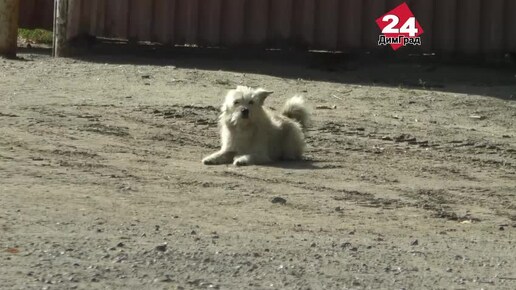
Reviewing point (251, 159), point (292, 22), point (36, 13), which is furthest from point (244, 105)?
point (36, 13)

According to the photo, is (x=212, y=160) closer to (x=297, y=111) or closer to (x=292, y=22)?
(x=297, y=111)

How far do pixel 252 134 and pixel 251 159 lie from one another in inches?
16.2

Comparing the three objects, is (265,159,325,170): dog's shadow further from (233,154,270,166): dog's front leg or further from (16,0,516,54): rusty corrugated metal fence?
(16,0,516,54): rusty corrugated metal fence

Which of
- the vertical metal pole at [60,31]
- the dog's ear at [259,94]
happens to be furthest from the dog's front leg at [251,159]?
the vertical metal pole at [60,31]

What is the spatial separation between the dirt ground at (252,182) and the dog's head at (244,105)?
62 cm

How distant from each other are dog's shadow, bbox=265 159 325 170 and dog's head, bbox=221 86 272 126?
22.0 inches

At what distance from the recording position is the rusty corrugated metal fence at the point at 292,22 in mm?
19781

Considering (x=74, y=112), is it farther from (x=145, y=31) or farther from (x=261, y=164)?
(x=145, y=31)

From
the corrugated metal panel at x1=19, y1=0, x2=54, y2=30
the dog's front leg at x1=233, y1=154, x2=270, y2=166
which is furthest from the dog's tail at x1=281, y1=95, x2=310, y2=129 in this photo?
the corrugated metal panel at x1=19, y1=0, x2=54, y2=30

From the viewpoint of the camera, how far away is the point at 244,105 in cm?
1289

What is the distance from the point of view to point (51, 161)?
11.7 m

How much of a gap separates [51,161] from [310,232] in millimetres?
3613

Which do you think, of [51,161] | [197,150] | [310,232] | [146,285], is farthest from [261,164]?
[146,285]

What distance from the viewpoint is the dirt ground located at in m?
7.75
